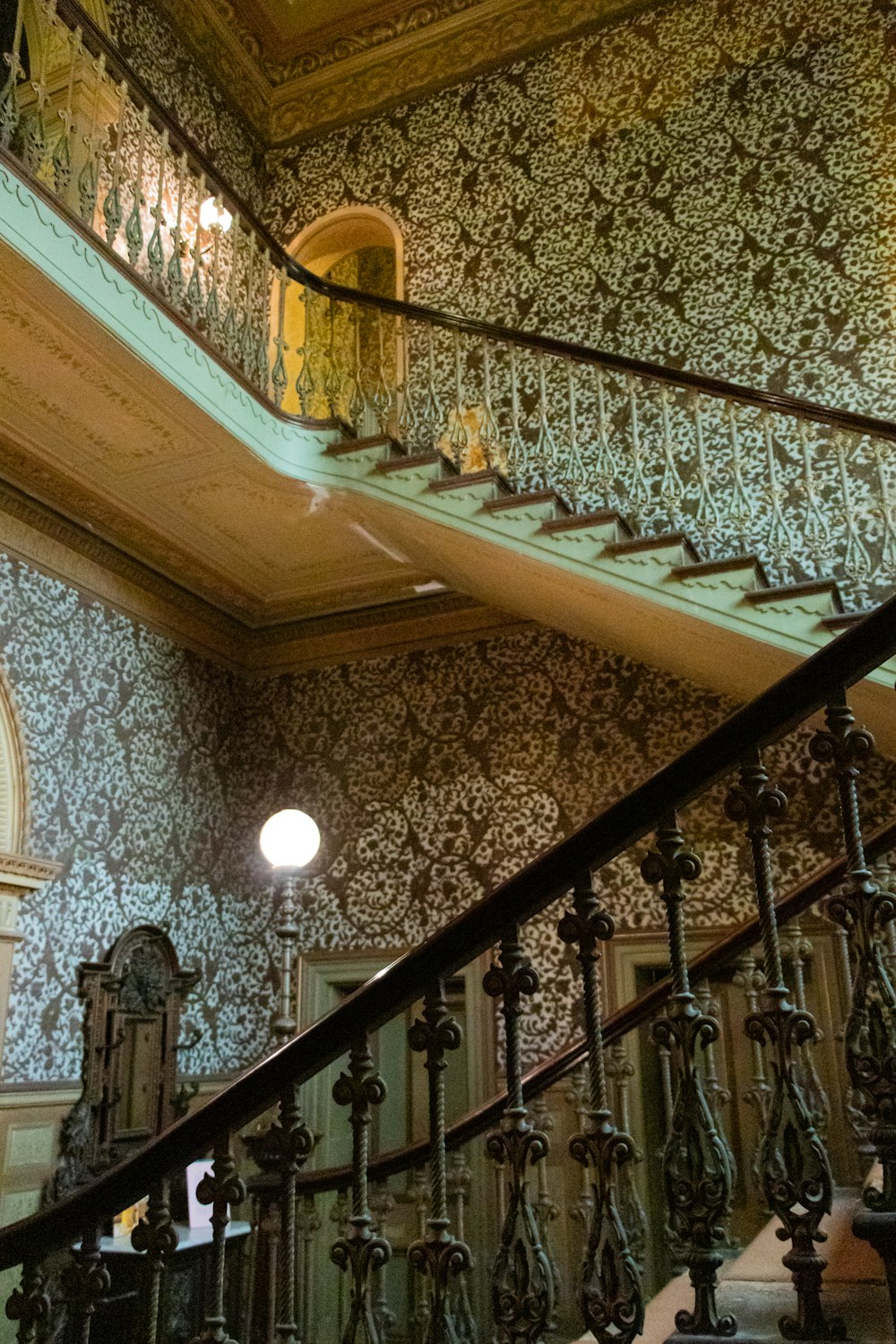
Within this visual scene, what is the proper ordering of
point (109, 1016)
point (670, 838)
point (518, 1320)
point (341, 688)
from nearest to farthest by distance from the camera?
point (518, 1320) < point (670, 838) < point (109, 1016) < point (341, 688)

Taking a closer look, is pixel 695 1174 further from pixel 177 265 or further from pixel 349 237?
pixel 349 237

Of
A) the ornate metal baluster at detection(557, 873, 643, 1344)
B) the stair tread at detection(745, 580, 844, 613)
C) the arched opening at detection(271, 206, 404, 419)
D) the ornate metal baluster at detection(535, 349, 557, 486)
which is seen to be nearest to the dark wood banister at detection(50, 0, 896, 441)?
the ornate metal baluster at detection(535, 349, 557, 486)

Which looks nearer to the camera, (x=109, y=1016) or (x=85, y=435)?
(x=85, y=435)

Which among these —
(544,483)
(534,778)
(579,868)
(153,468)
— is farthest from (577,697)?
(579,868)

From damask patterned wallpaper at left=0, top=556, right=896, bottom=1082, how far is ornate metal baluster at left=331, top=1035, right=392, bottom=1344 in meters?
4.14

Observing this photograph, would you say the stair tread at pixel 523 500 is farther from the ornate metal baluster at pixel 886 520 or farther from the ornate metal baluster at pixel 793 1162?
the ornate metal baluster at pixel 793 1162

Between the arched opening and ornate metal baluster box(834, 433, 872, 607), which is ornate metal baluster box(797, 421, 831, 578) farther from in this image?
the arched opening

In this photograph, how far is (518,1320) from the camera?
5.04ft

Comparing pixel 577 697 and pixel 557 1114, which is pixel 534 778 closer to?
pixel 577 697

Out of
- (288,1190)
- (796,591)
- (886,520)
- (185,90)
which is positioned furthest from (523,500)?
(185,90)

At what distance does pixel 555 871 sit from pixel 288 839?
3.18 meters

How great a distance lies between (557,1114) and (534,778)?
1972 mm

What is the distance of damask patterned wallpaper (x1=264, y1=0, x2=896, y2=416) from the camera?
648 cm

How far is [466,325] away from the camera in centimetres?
571
